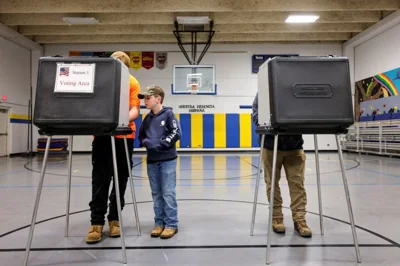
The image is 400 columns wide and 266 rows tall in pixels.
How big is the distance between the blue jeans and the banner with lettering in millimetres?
12007

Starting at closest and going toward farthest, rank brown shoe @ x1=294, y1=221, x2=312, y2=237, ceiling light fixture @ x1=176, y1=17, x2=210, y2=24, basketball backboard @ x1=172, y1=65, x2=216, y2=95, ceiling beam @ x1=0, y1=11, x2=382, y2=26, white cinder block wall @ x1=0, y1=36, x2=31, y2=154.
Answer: brown shoe @ x1=294, y1=221, x2=312, y2=237
ceiling light fixture @ x1=176, y1=17, x2=210, y2=24
ceiling beam @ x1=0, y1=11, x2=382, y2=26
white cinder block wall @ x1=0, y1=36, x2=31, y2=154
basketball backboard @ x1=172, y1=65, x2=216, y2=95

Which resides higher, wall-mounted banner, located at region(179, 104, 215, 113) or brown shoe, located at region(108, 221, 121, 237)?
wall-mounted banner, located at region(179, 104, 215, 113)

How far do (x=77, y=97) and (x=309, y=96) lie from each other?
1.61 m

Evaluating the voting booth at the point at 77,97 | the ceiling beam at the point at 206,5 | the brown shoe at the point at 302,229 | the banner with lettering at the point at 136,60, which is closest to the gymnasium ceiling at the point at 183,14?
the ceiling beam at the point at 206,5

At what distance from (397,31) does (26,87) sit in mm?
14497

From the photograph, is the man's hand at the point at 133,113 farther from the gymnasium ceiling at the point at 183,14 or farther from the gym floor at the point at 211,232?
the gymnasium ceiling at the point at 183,14

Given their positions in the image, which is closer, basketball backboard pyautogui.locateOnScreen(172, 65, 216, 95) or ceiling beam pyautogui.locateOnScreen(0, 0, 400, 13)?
ceiling beam pyautogui.locateOnScreen(0, 0, 400, 13)

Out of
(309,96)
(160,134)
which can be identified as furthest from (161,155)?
(309,96)

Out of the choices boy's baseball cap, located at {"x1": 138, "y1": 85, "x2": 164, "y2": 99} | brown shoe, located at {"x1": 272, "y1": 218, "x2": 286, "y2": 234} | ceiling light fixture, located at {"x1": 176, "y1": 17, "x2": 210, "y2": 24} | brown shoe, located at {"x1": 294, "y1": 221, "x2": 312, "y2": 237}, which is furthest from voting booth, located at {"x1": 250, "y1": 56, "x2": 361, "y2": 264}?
ceiling light fixture, located at {"x1": 176, "y1": 17, "x2": 210, "y2": 24}

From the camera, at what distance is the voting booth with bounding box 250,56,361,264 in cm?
216

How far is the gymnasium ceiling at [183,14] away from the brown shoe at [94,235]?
845 cm

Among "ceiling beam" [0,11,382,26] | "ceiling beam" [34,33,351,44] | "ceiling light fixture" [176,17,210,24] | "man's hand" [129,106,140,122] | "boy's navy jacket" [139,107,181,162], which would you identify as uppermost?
"ceiling beam" [34,33,351,44]

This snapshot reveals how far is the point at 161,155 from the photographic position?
279 cm

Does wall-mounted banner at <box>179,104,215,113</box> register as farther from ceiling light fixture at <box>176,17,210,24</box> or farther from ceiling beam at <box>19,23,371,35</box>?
ceiling light fixture at <box>176,17,210,24</box>
